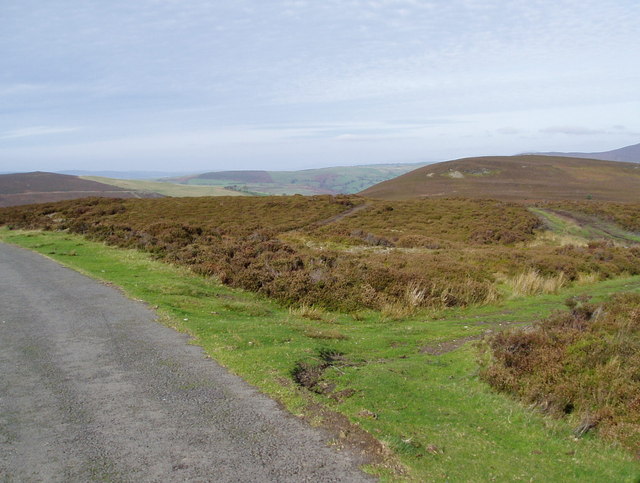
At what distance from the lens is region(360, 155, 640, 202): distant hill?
2936 inches

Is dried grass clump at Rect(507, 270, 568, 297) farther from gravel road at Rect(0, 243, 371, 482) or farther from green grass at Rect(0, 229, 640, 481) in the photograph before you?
gravel road at Rect(0, 243, 371, 482)

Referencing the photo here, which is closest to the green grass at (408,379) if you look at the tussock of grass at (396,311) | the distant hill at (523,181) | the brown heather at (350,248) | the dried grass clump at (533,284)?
the tussock of grass at (396,311)

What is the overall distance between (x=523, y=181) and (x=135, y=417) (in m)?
92.2

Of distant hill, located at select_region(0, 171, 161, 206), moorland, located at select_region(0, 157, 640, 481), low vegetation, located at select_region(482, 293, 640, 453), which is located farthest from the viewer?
distant hill, located at select_region(0, 171, 161, 206)

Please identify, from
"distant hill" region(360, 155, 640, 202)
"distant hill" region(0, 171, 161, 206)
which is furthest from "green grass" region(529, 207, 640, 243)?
"distant hill" region(0, 171, 161, 206)

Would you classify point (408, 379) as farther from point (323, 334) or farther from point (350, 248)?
point (350, 248)

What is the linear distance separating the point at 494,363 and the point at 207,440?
6033 millimetres

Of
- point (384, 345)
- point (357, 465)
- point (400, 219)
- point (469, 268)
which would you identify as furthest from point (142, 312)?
point (400, 219)

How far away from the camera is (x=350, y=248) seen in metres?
31.7

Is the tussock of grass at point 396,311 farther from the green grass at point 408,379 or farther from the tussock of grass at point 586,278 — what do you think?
the tussock of grass at point 586,278

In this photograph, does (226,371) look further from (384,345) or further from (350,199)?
(350,199)

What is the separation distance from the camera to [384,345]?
471 inches

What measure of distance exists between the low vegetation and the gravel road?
414 cm

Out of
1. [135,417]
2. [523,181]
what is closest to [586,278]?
[135,417]
